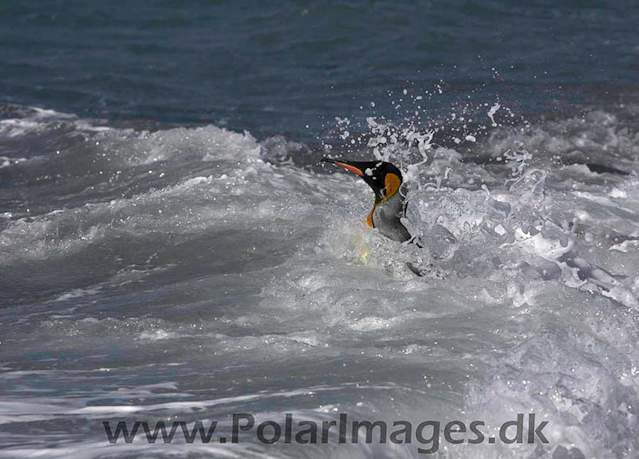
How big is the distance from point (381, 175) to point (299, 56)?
26.3 feet

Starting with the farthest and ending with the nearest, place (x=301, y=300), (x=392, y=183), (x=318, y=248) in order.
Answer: (x=318, y=248), (x=392, y=183), (x=301, y=300)

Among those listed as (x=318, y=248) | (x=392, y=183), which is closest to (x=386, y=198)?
(x=392, y=183)

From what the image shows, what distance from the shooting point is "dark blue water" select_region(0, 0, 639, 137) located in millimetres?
11984

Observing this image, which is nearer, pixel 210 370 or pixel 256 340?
pixel 210 370

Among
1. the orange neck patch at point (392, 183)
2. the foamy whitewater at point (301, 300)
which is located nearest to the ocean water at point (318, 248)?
the foamy whitewater at point (301, 300)

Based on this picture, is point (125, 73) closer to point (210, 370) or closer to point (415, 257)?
point (415, 257)

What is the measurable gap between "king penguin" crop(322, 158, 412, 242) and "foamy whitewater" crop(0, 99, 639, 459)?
0.29ft

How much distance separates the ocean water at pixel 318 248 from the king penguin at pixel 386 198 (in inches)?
3.3

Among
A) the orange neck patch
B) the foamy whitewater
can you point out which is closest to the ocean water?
Answer: the foamy whitewater

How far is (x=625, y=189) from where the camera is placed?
905 cm

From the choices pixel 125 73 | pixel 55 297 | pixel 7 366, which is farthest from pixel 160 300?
pixel 125 73

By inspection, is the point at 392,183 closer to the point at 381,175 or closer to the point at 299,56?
the point at 381,175

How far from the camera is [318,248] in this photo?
6.73 metres

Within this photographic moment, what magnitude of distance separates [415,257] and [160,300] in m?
1.53
